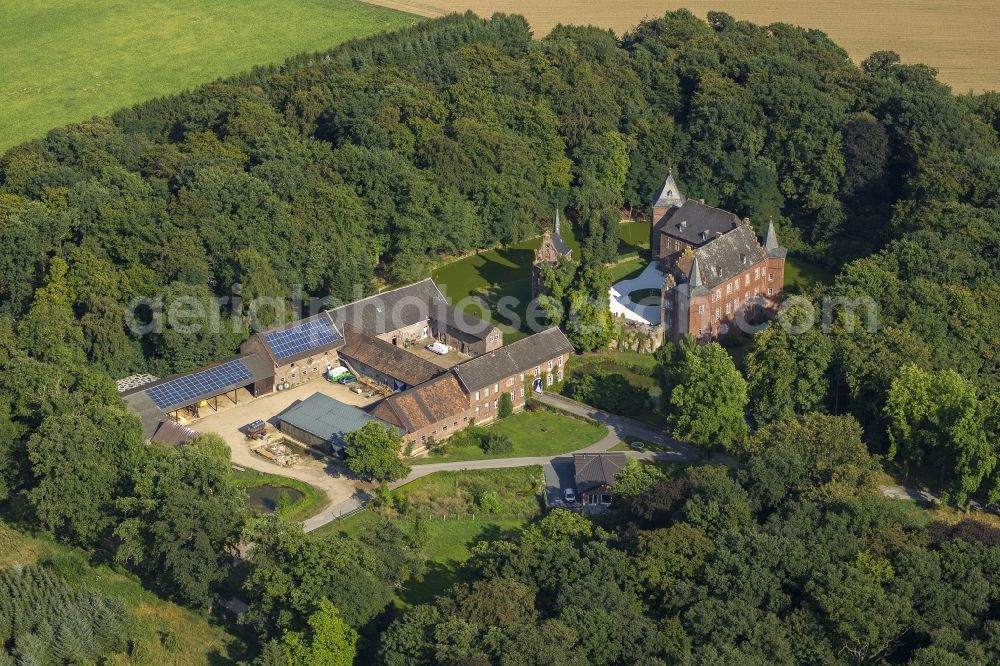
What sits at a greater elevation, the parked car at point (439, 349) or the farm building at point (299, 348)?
the farm building at point (299, 348)

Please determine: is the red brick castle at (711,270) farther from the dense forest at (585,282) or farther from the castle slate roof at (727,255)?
the dense forest at (585,282)

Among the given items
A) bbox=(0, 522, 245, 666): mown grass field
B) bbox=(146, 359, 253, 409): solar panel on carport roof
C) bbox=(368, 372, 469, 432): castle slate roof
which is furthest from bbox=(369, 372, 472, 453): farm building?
bbox=(0, 522, 245, 666): mown grass field

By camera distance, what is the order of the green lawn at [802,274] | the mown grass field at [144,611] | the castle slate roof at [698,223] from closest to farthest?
the mown grass field at [144,611] < the castle slate roof at [698,223] < the green lawn at [802,274]

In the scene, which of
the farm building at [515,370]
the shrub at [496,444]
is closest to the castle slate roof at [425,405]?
the farm building at [515,370]

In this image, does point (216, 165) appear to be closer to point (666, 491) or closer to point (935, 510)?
point (666, 491)

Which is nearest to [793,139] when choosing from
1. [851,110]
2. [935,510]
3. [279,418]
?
[851,110]

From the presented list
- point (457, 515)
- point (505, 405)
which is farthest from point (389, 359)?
point (457, 515)

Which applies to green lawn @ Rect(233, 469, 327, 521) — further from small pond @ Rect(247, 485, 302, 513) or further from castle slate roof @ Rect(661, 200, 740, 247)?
castle slate roof @ Rect(661, 200, 740, 247)
